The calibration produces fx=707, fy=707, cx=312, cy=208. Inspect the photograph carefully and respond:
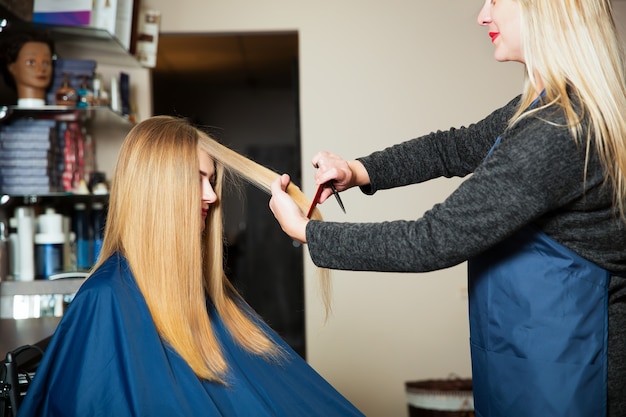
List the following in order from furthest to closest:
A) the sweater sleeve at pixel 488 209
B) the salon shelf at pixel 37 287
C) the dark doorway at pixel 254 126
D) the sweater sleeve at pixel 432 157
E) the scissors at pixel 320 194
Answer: the dark doorway at pixel 254 126 < the salon shelf at pixel 37 287 < the sweater sleeve at pixel 432 157 < the scissors at pixel 320 194 < the sweater sleeve at pixel 488 209

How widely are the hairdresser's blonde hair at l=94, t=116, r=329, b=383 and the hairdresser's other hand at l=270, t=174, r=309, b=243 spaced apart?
24 cm

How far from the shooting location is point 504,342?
1213mm

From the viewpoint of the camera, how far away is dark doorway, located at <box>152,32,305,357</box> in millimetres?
5887

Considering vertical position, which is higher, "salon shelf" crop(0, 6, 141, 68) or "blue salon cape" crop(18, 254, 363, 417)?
"salon shelf" crop(0, 6, 141, 68)

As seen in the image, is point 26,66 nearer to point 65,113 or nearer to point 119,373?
point 65,113

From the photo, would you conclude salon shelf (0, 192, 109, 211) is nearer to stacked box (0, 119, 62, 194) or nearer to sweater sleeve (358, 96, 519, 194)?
stacked box (0, 119, 62, 194)

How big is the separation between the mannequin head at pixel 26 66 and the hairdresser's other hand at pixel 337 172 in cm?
158

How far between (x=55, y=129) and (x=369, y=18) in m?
1.59

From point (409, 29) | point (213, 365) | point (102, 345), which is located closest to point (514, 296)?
point (213, 365)

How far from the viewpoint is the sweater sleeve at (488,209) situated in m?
1.10

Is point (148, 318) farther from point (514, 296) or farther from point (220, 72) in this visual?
point (220, 72)

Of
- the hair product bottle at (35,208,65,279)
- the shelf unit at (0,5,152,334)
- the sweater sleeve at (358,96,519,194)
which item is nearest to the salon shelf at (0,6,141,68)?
the shelf unit at (0,5,152,334)

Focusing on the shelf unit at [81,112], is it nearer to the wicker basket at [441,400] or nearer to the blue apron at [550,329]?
the wicker basket at [441,400]

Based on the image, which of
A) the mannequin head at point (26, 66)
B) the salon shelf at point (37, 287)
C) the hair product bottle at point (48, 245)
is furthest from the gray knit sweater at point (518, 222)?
the mannequin head at point (26, 66)
